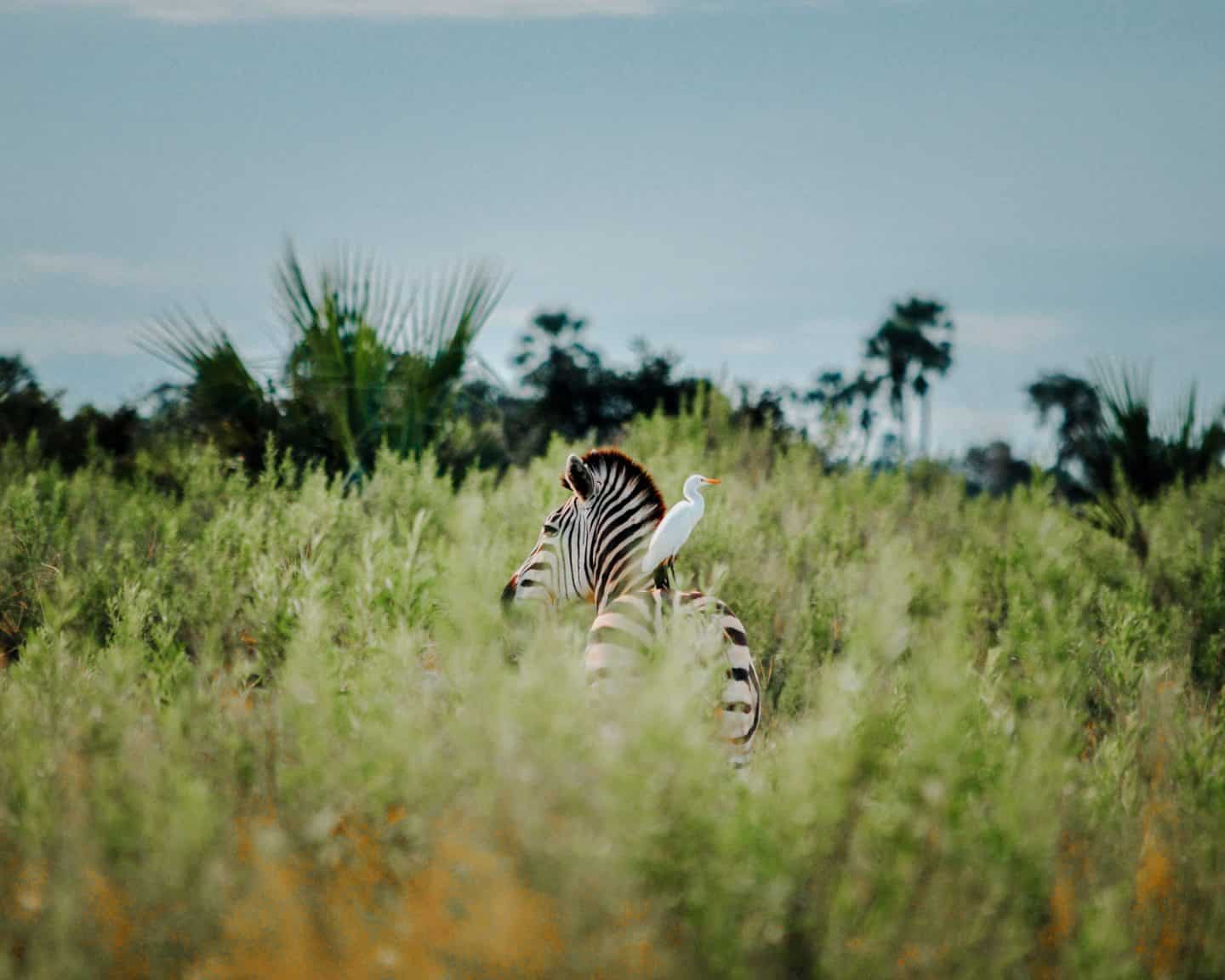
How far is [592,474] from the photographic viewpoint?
367 cm

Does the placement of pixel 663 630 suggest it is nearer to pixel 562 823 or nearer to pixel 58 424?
pixel 562 823

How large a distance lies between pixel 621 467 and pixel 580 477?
184 millimetres

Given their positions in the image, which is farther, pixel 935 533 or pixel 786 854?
pixel 935 533

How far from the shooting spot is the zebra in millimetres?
3287

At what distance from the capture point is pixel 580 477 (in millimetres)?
3592

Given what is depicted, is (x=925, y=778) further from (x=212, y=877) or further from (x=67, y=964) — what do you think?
(x=67, y=964)

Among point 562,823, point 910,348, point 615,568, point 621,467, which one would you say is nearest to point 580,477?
point 621,467

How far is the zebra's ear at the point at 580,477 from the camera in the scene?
355cm

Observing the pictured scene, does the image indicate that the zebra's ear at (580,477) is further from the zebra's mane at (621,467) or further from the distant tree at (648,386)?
the distant tree at (648,386)

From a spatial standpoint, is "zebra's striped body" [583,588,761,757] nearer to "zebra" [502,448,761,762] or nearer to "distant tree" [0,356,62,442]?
"zebra" [502,448,761,762]

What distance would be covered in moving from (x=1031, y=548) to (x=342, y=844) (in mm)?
5524

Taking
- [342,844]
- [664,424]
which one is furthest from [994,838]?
[664,424]

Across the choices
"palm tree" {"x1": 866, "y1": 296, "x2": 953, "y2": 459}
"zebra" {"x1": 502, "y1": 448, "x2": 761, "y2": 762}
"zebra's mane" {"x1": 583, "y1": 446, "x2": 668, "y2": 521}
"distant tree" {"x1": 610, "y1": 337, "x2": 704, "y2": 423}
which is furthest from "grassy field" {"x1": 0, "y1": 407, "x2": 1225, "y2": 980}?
"palm tree" {"x1": 866, "y1": 296, "x2": 953, "y2": 459}

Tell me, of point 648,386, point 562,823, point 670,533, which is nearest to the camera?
point 562,823
